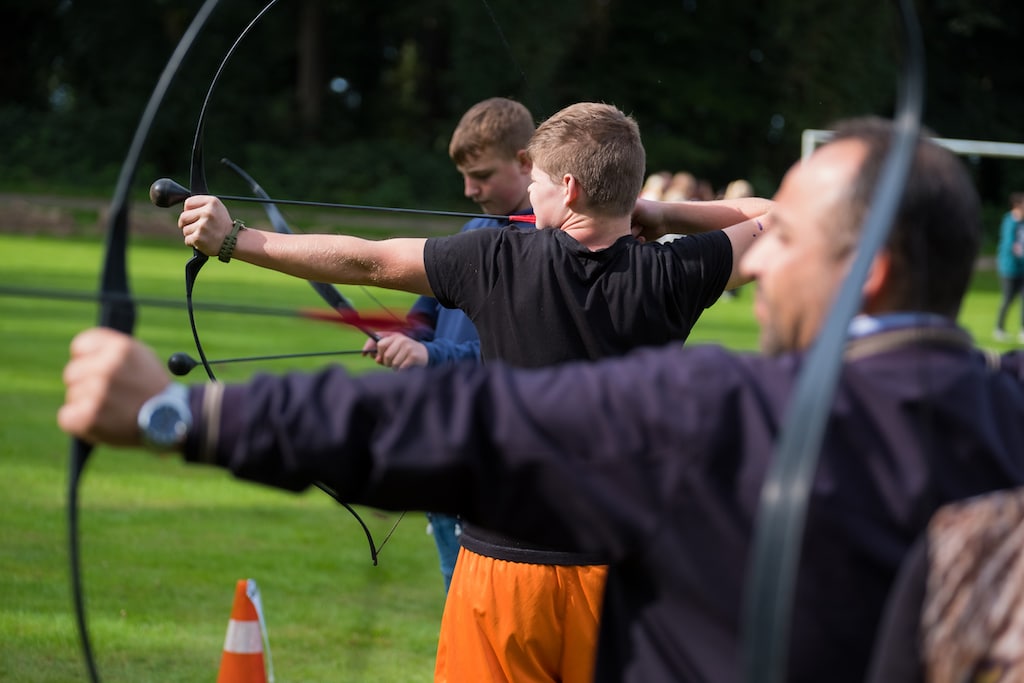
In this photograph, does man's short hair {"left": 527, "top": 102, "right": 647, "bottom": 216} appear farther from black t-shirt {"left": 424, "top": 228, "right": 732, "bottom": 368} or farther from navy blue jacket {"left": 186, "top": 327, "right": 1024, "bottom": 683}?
navy blue jacket {"left": 186, "top": 327, "right": 1024, "bottom": 683}

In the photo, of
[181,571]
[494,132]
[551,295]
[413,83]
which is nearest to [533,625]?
[551,295]

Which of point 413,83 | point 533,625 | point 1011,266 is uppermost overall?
point 413,83

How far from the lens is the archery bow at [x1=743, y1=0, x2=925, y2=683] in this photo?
1354 millimetres

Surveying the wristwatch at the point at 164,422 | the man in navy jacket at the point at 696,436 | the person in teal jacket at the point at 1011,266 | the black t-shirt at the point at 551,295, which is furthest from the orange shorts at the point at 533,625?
the person in teal jacket at the point at 1011,266

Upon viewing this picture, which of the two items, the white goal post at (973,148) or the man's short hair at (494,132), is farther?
the white goal post at (973,148)

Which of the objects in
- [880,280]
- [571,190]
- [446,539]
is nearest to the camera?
[880,280]

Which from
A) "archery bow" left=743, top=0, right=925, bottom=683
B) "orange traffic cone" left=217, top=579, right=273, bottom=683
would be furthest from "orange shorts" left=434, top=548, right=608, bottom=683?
"archery bow" left=743, top=0, right=925, bottom=683

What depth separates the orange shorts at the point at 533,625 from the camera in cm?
304

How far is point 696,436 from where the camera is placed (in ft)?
5.22

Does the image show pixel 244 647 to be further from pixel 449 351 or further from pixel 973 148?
pixel 973 148

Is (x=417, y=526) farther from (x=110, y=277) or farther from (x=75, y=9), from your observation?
(x=75, y=9)

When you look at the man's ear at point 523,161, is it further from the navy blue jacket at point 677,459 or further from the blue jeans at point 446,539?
the navy blue jacket at point 677,459

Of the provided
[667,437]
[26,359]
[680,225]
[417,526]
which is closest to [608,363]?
[667,437]

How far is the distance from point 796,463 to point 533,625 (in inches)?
69.6
